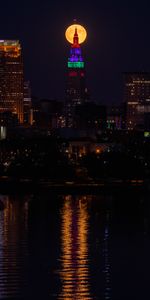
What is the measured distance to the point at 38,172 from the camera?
64.5 meters

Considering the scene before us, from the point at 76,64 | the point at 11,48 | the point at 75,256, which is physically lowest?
the point at 75,256

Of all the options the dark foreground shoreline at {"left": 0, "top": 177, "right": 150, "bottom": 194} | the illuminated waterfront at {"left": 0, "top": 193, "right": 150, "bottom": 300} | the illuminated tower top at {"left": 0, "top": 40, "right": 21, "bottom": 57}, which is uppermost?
the illuminated tower top at {"left": 0, "top": 40, "right": 21, "bottom": 57}

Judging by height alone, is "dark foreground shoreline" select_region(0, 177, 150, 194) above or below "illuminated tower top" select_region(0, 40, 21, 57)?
below

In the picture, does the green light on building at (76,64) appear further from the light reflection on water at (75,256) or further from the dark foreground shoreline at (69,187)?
the light reflection on water at (75,256)

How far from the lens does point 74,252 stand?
2462 cm

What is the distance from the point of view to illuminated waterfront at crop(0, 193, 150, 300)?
65.1ft

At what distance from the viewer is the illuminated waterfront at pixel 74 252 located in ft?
65.1

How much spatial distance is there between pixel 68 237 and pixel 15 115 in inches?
4716

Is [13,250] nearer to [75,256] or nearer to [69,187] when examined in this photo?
[75,256]

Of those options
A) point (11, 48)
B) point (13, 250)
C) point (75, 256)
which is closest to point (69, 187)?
point (13, 250)

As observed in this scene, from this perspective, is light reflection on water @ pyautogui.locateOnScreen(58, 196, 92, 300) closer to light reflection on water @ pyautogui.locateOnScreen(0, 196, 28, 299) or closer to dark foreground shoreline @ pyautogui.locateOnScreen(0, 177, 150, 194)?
light reflection on water @ pyautogui.locateOnScreen(0, 196, 28, 299)

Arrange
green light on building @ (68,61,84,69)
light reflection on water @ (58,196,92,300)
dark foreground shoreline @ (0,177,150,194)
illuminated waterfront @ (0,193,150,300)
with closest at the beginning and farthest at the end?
light reflection on water @ (58,196,92,300) → illuminated waterfront @ (0,193,150,300) → dark foreground shoreline @ (0,177,150,194) → green light on building @ (68,61,84,69)

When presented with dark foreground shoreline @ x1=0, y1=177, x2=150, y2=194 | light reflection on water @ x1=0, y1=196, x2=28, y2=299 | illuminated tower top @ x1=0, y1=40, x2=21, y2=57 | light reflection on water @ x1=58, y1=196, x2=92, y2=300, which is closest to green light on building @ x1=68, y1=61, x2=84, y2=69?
illuminated tower top @ x1=0, y1=40, x2=21, y2=57

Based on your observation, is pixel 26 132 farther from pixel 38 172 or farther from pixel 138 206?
pixel 138 206
